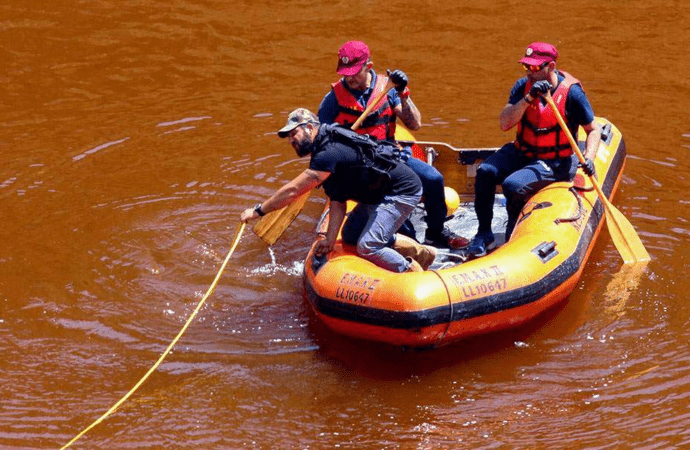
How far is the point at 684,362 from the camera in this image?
6871 mm

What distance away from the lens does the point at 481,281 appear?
680 cm

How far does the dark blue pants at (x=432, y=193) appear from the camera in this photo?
7.87m

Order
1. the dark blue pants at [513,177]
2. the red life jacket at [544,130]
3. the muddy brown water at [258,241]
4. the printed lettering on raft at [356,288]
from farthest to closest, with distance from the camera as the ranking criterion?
the dark blue pants at [513,177]
the red life jacket at [544,130]
the printed lettering on raft at [356,288]
the muddy brown water at [258,241]

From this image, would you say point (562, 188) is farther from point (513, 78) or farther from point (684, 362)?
point (513, 78)

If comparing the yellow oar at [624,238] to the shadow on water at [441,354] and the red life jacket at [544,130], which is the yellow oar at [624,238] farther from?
the shadow on water at [441,354]

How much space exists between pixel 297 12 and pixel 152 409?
24.2ft

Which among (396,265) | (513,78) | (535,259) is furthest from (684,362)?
(513,78)

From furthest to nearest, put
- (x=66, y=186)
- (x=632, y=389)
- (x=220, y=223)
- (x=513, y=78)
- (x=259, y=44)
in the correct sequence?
(x=259, y=44)
(x=513, y=78)
(x=66, y=186)
(x=220, y=223)
(x=632, y=389)

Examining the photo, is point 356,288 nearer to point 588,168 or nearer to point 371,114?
point 371,114

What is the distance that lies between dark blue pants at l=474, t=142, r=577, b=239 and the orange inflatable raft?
0.14 meters

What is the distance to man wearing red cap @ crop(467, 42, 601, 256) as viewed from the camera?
7609 mm

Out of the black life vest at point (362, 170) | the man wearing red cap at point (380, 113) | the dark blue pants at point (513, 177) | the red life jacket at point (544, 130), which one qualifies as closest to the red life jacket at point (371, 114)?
the man wearing red cap at point (380, 113)

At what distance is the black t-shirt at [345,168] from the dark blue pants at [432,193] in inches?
24.0

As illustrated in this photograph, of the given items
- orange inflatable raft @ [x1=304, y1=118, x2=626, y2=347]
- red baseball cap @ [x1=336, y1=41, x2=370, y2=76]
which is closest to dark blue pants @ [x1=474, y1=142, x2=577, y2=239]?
orange inflatable raft @ [x1=304, y1=118, x2=626, y2=347]
